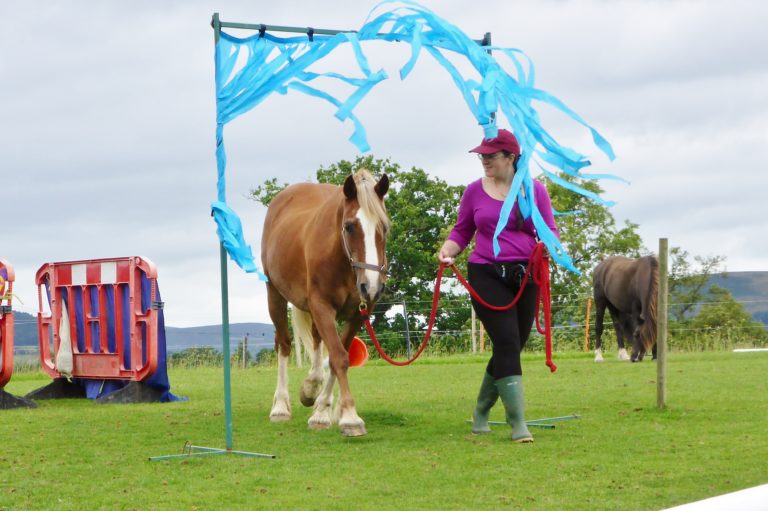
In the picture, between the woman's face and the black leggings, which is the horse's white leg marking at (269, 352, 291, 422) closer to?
the black leggings

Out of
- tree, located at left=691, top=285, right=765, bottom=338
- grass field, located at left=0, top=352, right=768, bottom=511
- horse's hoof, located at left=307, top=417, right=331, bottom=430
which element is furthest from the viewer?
tree, located at left=691, top=285, right=765, bottom=338

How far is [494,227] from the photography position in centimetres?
664

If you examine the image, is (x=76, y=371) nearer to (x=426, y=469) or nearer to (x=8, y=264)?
(x=8, y=264)

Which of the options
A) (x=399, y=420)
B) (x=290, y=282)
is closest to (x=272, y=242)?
(x=290, y=282)

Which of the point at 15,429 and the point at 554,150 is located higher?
the point at 554,150

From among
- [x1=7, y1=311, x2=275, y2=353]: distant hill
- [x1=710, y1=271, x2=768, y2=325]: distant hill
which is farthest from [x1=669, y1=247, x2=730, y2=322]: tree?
[x1=7, y1=311, x2=275, y2=353]: distant hill

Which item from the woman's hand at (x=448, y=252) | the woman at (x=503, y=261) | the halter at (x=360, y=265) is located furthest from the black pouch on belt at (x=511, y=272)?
the halter at (x=360, y=265)

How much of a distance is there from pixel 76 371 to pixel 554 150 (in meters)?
6.93

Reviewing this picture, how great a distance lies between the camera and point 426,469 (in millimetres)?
5531

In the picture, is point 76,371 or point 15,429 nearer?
point 15,429

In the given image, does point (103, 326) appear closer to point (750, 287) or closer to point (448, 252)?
point (448, 252)

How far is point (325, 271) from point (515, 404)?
1680mm

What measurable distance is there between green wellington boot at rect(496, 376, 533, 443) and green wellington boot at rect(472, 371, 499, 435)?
41cm

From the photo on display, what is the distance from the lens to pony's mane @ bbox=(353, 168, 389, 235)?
22.0ft
